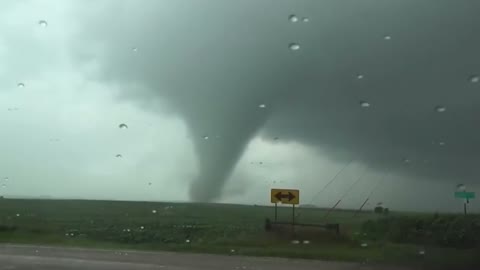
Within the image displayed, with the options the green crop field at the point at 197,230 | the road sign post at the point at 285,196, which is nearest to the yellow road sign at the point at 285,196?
the road sign post at the point at 285,196

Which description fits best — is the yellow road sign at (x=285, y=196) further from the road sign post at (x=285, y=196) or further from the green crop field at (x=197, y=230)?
the green crop field at (x=197, y=230)

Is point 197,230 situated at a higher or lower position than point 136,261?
higher

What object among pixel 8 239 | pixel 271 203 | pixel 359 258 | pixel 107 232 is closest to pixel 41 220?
pixel 107 232

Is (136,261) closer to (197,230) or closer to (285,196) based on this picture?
(285,196)

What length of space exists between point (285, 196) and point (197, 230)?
16.9ft

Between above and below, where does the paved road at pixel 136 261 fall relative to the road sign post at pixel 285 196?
below

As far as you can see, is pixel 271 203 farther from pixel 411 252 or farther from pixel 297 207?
pixel 411 252

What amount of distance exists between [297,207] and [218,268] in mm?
3368

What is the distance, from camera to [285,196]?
1645cm

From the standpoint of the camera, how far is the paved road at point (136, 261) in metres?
14.7

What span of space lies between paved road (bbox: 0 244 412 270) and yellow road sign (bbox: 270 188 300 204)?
4.70 feet

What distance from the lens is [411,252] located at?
16.7m

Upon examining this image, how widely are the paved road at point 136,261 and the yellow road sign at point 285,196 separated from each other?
1431 mm

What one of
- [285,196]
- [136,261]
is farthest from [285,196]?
[136,261]
